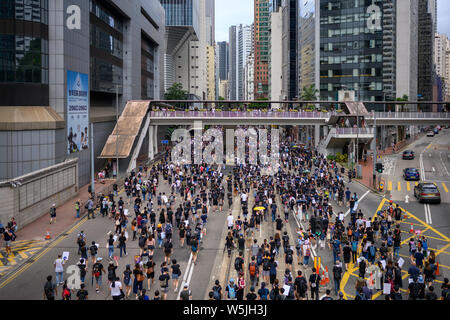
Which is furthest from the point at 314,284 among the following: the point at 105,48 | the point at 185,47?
the point at 185,47

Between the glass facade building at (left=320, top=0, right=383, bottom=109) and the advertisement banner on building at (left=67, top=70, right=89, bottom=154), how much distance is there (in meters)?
67.8

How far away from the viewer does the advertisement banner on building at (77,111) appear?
3894 cm

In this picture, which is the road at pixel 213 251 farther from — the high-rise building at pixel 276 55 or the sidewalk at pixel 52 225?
the high-rise building at pixel 276 55

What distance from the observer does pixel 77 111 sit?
133 ft

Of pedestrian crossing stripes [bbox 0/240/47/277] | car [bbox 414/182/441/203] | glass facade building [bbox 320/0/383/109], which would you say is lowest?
pedestrian crossing stripes [bbox 0/240/47/277]

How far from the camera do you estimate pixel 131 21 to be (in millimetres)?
65062

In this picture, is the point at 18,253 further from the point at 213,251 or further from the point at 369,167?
the point at 369,167

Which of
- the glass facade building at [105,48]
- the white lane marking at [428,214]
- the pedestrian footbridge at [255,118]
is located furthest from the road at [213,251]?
the glass facade building at [105,48]

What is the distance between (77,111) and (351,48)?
72.7 m

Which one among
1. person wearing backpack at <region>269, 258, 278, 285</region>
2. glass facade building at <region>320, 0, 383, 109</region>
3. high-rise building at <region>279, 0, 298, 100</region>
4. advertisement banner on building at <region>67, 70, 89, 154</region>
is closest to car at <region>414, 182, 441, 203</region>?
person wearing backpack at <region>269, 258, 278, 285</region>

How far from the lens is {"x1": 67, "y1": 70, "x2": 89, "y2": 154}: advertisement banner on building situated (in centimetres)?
3894

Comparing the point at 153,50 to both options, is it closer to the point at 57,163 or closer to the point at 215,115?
the point at 215,115

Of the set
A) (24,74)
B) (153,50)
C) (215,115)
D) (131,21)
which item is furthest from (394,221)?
(153,50)

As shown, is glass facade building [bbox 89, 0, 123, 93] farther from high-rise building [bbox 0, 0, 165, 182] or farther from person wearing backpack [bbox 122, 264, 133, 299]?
person wearing backpack [bbox 122, 264, 133, 299]
